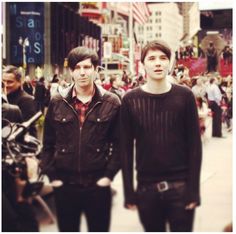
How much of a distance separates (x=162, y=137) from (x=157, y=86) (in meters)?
0.20

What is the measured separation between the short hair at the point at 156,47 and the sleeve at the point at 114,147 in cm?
25

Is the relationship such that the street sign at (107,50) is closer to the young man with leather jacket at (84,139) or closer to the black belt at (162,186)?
the young man with leather jacket at (84,139)

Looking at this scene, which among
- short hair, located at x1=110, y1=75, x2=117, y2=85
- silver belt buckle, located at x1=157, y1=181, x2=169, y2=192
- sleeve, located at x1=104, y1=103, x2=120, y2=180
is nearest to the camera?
silver belt buckle, located at x1=157, y1=181, x2=169, y2=192

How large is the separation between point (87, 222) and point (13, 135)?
491 mm

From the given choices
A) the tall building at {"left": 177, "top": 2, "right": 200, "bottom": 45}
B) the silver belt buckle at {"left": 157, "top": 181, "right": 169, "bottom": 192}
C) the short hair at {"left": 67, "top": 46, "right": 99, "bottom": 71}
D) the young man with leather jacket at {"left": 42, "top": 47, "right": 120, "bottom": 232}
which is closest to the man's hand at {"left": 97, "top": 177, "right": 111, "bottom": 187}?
the young man with leather jacket at {"left": 42, "top": 47, "right": 120, "bottom": 232}

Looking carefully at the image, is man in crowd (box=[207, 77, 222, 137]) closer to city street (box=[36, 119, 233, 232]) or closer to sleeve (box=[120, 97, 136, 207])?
city street (box=[36, 119, 233, 232])

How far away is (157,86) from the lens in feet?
6.81

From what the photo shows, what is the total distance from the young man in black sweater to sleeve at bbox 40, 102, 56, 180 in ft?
1.01

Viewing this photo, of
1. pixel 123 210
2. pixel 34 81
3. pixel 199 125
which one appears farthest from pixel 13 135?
pixel 199 125

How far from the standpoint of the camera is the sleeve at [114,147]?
7.04ft

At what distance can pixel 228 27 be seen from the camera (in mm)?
2311

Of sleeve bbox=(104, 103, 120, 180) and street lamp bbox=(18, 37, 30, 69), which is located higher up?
street lamp bbox=(18, 37, 30, 69)

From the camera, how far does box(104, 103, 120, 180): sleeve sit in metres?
2.14

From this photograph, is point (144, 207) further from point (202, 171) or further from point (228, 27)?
point (228, 27)
